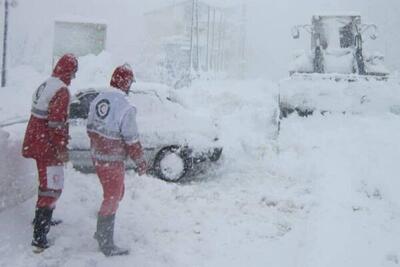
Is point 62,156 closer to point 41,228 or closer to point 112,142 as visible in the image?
point 112,142

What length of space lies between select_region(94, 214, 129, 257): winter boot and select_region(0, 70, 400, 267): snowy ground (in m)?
0.12

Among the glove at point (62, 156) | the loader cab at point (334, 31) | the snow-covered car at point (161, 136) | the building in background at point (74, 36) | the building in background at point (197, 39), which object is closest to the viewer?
the glove at point (62, 156)

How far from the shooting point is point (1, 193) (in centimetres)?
609

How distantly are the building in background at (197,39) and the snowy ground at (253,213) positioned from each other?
1941 centimetres

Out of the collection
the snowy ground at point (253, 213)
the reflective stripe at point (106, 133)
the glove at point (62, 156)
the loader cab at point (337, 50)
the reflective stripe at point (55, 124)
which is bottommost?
the snowy ground at point (253, 213)

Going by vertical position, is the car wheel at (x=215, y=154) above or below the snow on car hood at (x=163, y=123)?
below

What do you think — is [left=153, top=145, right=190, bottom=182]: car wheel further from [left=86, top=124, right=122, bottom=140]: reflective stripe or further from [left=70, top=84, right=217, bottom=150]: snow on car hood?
[left=86, top=124, right=122, bottom=140]: reflective stripe

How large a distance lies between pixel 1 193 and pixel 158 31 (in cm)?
4378

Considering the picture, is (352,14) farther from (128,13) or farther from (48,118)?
(128,13)

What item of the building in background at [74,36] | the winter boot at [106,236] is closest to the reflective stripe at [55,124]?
the winter boot at [106,236]

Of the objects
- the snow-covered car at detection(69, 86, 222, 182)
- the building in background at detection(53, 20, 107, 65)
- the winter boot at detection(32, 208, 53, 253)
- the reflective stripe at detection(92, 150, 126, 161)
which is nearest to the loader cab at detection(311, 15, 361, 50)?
the snow-covered car at detection(69, 86, 222, 182)

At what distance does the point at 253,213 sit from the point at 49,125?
11.0 ft

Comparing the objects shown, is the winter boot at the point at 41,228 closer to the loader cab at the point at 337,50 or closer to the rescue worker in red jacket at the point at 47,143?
the rescue worker in red jacket at the point at 47,143

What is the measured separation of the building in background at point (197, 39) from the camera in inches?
1406
